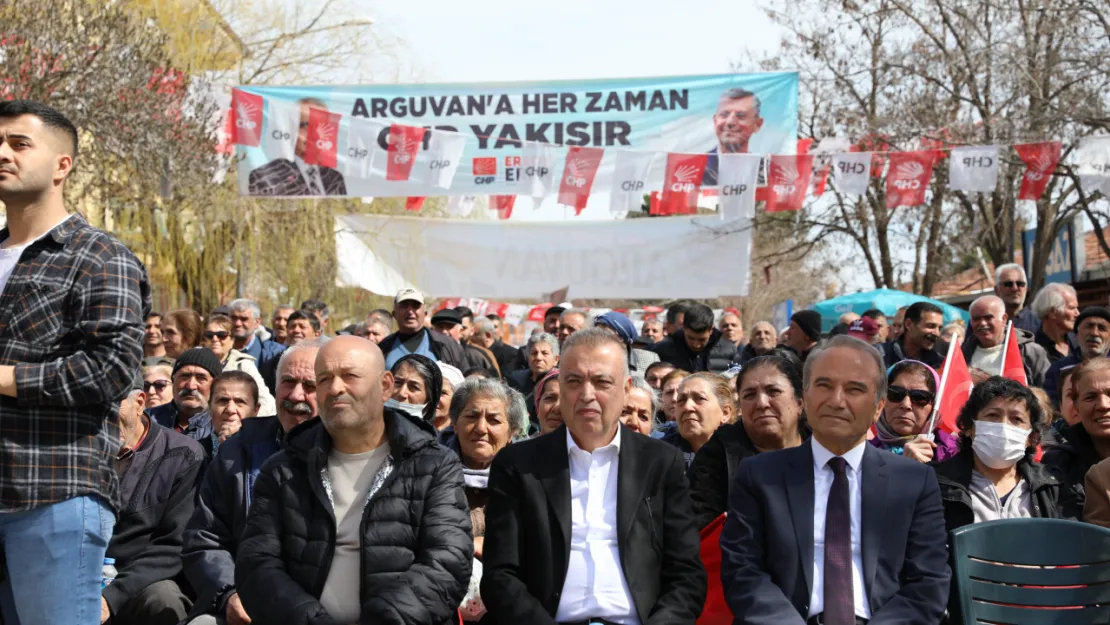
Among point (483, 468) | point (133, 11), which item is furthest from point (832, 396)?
point (133, 11)

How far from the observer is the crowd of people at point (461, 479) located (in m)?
3.18

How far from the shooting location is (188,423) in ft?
23.3

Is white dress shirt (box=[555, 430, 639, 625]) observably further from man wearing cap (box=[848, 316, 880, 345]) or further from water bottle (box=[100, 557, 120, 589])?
man wearing cap (box=[848, 316, 880, 345])

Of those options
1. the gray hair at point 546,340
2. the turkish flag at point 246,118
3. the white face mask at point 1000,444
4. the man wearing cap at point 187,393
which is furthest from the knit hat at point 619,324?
the turkish flag at point 246,118

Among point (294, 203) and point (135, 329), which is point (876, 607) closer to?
point (135, 329)

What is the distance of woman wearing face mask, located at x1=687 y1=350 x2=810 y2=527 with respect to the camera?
4.96 m

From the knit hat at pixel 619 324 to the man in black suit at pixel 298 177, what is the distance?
493cm

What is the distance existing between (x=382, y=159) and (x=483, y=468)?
795cm

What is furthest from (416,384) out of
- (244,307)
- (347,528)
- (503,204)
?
(503,204)

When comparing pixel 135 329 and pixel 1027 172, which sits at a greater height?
pixel 1027 172

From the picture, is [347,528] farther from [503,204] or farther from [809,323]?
[503,204]

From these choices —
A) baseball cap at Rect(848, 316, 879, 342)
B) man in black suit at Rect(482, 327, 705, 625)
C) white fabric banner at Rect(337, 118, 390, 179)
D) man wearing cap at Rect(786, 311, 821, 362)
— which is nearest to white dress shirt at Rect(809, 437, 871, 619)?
man in black suit at Rect(482, 327, 705, 625)

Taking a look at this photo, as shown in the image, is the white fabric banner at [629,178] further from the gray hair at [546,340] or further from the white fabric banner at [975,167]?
the gray hair at [546,340]

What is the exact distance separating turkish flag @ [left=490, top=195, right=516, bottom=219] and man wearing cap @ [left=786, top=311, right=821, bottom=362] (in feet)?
20.4
